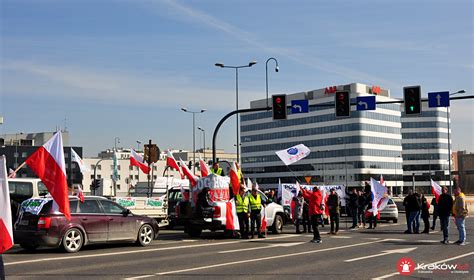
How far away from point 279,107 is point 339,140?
118 m

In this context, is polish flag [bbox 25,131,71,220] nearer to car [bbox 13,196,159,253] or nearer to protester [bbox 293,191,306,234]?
car [bbox 13,196,159,253]

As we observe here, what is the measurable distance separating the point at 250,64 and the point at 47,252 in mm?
28116

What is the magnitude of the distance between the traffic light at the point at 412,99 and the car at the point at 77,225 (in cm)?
1473

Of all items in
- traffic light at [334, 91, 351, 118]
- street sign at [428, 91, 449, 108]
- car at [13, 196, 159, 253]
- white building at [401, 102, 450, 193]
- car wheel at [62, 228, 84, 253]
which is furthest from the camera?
white building at [401, 102, 450, 193]

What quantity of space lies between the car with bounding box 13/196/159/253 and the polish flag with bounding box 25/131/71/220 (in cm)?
278

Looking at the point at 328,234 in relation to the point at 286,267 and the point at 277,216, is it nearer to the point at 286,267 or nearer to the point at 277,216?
the point at 277,216

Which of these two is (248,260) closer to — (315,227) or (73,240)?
(73,240)

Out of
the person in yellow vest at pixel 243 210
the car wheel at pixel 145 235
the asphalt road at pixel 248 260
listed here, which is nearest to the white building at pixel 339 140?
the person in yellow vest at pixel 243 210

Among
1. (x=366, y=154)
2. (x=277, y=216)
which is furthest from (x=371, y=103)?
(x=366, y=154)

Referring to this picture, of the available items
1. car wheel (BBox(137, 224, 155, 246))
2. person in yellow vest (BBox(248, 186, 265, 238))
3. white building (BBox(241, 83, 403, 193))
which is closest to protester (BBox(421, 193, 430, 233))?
person in yellow vest (BBox(248, 186, 265, 238))

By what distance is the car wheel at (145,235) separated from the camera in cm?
1784

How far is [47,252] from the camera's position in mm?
16219

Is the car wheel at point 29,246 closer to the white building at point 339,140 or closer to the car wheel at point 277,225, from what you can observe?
the car wheel at point 277,225

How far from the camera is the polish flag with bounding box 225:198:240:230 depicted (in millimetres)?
20641
